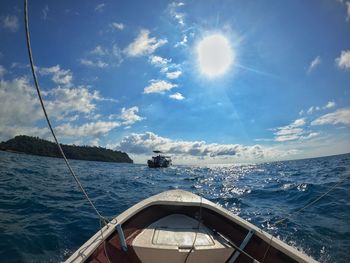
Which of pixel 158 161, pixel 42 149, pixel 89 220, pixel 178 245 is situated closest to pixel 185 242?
pixel 178 245

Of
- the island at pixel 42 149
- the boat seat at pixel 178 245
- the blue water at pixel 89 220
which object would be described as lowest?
the blue water at pixel 89 220

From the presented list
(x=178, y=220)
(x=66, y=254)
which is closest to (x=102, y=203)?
(x=66, y=254)

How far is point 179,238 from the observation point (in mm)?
4066

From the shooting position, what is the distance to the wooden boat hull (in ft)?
11.5

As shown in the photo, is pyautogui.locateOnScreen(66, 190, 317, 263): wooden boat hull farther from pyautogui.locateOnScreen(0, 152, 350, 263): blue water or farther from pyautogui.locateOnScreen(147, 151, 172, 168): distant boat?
pyautogui.locateOnScreen(147, 151, 172, 168): distant boat

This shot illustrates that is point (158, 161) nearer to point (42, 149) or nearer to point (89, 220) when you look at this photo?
point (89, 220)

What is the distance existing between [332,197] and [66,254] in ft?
37.2

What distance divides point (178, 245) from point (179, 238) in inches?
11.1

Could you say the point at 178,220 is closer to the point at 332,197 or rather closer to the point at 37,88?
the point at 37,88

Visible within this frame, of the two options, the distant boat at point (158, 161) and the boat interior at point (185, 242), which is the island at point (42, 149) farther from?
the boat interior at point (185, 242)

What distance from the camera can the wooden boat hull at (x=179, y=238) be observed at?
11.5 ft

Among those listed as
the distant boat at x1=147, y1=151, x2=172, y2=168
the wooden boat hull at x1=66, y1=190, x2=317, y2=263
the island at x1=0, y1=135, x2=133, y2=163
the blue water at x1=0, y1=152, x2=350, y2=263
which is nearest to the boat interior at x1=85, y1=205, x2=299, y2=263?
the wooden boat hull at x1=66, y1=190, x2=317, y2=263

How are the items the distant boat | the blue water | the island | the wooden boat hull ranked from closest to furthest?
the wooden boat hull < the blue water < the distant boat < the island

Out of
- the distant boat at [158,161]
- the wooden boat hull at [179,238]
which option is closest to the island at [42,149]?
the distant boat at [158,161]
